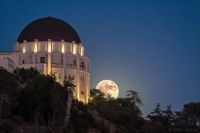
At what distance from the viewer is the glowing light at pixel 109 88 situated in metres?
119

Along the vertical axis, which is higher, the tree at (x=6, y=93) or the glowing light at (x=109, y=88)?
the glowing light at (x=109, y=88)

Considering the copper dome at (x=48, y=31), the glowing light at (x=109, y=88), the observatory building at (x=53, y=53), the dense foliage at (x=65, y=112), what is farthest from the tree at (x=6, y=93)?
the glowing light at (x=109, y=88)

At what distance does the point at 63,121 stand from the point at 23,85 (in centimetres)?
741

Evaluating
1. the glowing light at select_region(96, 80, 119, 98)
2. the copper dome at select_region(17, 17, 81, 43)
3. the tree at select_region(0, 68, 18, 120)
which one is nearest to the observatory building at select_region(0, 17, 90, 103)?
the copper dome at select_region(17, 17, 81, 43)

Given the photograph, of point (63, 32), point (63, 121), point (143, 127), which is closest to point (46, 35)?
point (63, 32)

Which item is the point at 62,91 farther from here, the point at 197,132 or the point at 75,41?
the point at 75,41

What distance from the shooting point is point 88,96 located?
375 ft

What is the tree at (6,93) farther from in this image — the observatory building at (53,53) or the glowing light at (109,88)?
the glowing light at (109,88)

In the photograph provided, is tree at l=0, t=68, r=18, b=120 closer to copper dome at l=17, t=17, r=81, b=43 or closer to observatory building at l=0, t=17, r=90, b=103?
observatory building at l=0, t=17, r=90, b=103

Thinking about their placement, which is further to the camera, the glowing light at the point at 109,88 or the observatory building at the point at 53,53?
the glowing light at the point at 109,88

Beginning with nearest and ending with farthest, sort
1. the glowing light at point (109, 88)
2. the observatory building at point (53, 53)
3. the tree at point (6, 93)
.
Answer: the tree at point (6, 93), the observatory building at point (53, 53), the glowing light at point (109, 88)

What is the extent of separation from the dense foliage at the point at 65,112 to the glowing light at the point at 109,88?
2936 millimetres

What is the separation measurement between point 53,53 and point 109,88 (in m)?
13.8

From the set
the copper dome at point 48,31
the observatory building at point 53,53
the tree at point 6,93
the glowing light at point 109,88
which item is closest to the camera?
the tree at point 6,93
